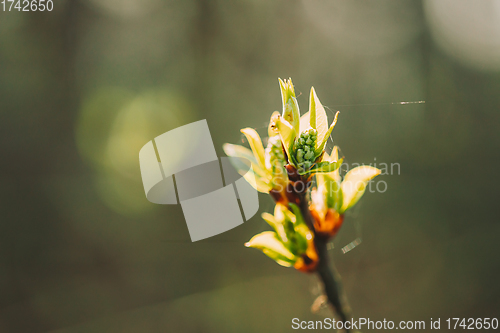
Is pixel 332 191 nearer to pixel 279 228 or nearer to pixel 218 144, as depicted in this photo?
pixel 279 228

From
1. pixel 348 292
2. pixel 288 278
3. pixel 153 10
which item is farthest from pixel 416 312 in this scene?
pixel 153 10

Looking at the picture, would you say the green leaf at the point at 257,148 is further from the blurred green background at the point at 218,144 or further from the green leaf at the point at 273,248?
the blurred green background at the point at 218,144

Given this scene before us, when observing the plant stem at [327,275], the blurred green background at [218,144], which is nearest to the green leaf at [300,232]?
the plant stem at [327,275]

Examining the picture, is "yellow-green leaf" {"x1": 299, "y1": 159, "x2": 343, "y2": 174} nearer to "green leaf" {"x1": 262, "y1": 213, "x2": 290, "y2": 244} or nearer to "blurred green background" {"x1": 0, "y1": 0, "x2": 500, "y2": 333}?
"green leaf" {"x1": 262, "y1": 213, "x2": 290, "y2": 244}

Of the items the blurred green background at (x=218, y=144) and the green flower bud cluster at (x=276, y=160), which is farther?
the blurred green background at (x=218, y=144)
